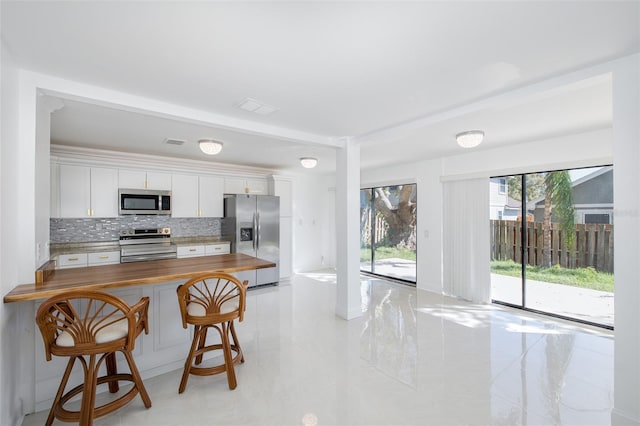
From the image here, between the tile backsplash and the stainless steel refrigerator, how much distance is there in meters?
0.48

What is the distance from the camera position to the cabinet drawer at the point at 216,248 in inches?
205

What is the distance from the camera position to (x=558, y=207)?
3.96 meters

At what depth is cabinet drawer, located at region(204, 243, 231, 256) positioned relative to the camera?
520 centimetres

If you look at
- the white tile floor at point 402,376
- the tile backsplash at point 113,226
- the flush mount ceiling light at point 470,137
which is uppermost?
the flush mount ceiling light at point 470,137

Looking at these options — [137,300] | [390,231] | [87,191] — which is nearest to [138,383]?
[137,300]

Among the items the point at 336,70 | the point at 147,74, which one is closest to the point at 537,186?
the point at 336,70

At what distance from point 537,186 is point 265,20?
14.3 ft

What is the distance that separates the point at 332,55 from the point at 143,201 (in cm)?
427

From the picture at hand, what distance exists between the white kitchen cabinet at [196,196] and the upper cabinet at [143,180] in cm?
13

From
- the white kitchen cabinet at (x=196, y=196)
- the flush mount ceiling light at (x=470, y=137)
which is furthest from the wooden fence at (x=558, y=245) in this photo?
the white kitchen cabinet at (x=196, y=196)

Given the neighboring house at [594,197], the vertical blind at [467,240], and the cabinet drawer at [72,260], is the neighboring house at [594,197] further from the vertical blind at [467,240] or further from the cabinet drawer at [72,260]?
the cabinet drawer at [72,260]

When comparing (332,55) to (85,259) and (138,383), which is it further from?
(85,259)

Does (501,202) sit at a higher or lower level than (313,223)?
higher

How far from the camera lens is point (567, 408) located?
6.88ft
